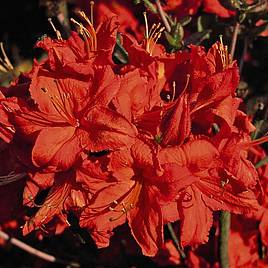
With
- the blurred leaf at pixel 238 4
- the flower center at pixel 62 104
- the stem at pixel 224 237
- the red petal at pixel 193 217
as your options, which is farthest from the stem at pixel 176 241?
the blurred leaf at pixel 238 4

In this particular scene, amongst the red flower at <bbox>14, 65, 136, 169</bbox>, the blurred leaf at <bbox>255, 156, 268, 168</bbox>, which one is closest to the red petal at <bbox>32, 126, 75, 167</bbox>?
the red flower at <bbox>14, 65, 136, 169</bbox>

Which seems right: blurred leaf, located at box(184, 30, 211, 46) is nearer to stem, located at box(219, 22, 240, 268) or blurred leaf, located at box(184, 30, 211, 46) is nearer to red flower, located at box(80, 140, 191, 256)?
stem, located at box(219, 22, 240, 268)

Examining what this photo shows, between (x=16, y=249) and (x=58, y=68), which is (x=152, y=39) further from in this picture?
(x=16, y=249)

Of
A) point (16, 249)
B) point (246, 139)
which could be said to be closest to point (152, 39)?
point (246, 139)

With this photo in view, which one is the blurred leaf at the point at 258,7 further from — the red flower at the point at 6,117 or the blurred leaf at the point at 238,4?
the red flower at the point at 6,117

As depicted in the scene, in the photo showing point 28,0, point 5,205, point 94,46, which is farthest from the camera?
point 28,0

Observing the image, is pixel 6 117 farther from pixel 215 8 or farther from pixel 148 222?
pixel 215 8
